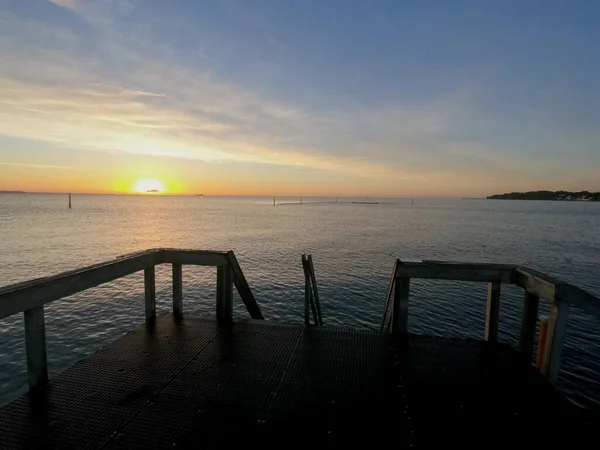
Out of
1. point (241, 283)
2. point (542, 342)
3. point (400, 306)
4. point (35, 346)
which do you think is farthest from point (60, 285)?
point (542, 342)

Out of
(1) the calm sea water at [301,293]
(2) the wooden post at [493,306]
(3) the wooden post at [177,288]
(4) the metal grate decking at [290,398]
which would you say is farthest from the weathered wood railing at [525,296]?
(1) the calm sea water at [301,293]

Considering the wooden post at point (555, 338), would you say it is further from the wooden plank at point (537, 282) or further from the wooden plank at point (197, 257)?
the wooden plank at point (197, 257)

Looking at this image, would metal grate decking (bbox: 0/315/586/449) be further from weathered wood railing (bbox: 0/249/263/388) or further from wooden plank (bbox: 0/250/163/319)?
wooden plank (bbox: 0/250/163/319)

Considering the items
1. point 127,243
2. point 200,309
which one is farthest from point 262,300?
point 127,243

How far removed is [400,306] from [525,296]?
1.70m

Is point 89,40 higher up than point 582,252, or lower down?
higher up

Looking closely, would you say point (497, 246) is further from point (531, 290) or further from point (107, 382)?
point (107, 382)

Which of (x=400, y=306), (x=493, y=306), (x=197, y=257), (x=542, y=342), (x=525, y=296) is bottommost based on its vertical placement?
(x=542, y=342)

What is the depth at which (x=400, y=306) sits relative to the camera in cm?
505

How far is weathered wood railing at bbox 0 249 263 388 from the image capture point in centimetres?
332

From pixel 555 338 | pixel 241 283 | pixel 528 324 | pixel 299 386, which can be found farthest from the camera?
pixel 241 283

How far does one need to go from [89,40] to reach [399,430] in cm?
1249

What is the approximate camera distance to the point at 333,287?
17.6 meters

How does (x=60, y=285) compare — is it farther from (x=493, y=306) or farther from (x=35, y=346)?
(x=493, y=306)
